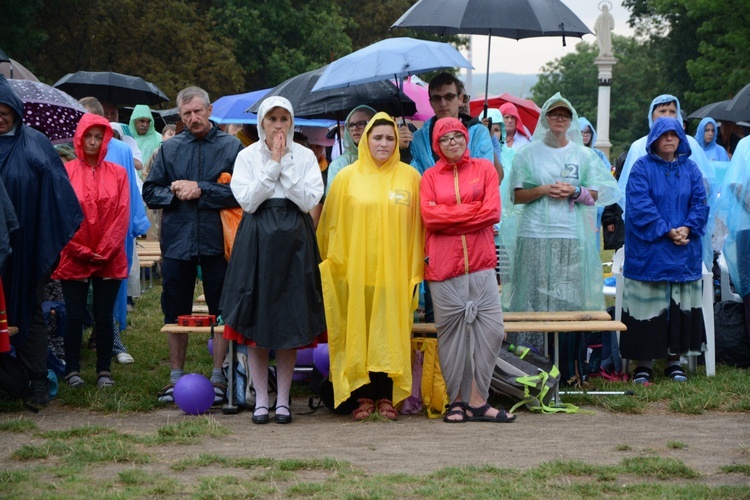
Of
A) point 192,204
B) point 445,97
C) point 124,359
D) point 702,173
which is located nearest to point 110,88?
point 124,359

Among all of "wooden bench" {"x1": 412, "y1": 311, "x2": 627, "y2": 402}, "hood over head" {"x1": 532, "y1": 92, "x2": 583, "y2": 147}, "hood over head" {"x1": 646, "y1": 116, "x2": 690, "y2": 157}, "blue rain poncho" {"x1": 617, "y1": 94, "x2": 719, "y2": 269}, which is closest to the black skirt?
"wooden bench" {"x1": 412, "y1": 311, "x2": 627, "y2": 402}

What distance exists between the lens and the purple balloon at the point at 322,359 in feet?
26.4

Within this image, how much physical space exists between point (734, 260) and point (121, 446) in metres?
5.30

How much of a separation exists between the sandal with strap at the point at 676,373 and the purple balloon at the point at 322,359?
8.61 ft

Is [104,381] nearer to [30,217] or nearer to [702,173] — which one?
[30,217]

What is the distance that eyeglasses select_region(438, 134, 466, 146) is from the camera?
7.20 metres

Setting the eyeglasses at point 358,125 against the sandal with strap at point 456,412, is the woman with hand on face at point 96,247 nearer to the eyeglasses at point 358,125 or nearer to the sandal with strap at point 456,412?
the eyeglasses at point 358,125

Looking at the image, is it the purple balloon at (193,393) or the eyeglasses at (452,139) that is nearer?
the eyeglasses at (452,139)

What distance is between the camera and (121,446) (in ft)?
20.8

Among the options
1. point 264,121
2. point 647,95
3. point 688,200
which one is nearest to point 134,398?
point 264,121

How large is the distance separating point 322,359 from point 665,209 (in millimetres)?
2777

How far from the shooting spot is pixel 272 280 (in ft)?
23.4

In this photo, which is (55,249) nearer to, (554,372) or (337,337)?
(337,337)

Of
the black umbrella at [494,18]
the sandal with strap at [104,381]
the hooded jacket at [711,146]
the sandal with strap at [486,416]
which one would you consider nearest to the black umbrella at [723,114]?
the hooded jacket at [711,146]
